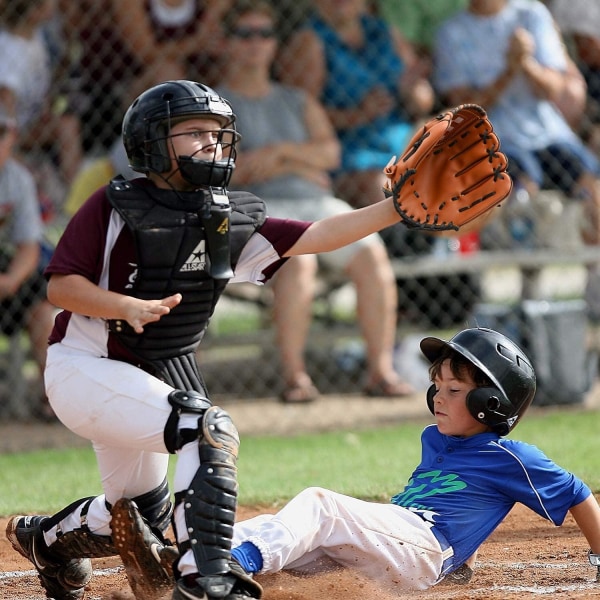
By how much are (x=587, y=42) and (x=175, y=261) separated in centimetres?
582

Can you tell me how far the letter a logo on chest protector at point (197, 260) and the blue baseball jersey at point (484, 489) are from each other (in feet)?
3.05

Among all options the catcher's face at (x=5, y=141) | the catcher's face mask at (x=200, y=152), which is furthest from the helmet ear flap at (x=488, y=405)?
the catcher's face at (x=5, y=141)

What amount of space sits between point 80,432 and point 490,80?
5.02m

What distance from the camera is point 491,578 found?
3.57 m

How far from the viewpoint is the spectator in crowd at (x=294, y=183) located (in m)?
6.94

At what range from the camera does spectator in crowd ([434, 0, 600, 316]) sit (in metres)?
7.52

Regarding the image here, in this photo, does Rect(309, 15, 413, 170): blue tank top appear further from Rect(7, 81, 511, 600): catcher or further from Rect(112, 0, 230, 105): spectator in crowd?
Rect(7, 81, 511, 600): catcher

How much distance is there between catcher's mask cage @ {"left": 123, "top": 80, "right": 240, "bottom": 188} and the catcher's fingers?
95cm

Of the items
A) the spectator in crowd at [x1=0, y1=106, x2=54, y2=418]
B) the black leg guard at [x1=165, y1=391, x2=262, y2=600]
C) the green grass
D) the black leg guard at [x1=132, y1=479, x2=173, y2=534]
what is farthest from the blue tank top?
the black leg guard at [x1=165, y1=391, x2=262, y2=600]

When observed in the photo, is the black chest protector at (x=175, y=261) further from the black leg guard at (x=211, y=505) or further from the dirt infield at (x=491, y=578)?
the dirt infield at (x=491, y=578)

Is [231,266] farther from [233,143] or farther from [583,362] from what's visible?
[583,362]

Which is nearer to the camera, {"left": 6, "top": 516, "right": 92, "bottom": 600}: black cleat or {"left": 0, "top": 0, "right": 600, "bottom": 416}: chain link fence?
{"left": 6, "top": 516, "right": 92, "bottom": 600}: black cleat

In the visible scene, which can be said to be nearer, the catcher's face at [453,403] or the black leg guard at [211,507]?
the black leg guard at [211,507]

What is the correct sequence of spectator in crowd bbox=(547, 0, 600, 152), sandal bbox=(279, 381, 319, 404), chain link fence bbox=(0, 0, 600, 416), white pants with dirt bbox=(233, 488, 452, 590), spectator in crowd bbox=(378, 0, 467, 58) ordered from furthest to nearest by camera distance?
1. spectator in crowd bbox=(547, 0, 600, 152)
2. spectator in crowd bbox=(378, 0, 467, 58)
3. chain link fence bbox=(0, 0, 600, 416)
4. sandal bbox=(279, 381, 319, 404)
5. white pants with dirt bbox=(233, 488, 452, 590)
